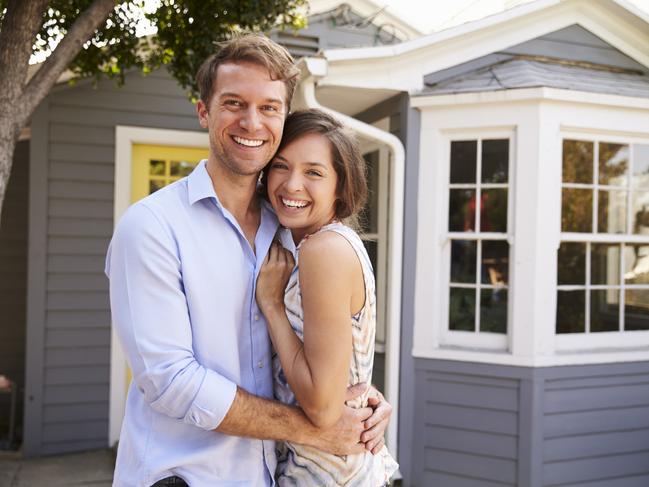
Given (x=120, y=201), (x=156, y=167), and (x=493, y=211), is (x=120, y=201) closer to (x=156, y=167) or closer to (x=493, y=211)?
(x=156, y=167)

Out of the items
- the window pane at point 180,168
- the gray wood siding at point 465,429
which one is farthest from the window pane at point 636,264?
the window pane at point 180,168

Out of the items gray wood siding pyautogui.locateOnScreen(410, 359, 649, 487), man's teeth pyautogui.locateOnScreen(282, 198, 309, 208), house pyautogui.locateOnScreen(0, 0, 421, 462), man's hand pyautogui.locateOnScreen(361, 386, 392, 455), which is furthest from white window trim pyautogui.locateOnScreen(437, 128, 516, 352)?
man's teeth pyautogui.locateOnScreen(282, 198, 309, 208)

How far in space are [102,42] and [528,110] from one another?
3.01 metres

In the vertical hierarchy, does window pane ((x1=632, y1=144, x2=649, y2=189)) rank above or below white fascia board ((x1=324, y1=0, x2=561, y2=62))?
below

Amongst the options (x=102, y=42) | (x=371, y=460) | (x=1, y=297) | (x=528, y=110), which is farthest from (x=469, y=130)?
(x=1, y=297)

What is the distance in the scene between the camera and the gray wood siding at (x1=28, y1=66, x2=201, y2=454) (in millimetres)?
4887

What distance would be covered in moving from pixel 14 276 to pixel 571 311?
5029mm

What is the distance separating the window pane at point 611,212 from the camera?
4336 mm

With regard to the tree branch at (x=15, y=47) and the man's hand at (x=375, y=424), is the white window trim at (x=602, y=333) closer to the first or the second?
the man's hand at (x=375, y=424)

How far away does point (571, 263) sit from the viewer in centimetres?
426

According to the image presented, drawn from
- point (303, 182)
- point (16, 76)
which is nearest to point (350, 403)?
point (303, 182)

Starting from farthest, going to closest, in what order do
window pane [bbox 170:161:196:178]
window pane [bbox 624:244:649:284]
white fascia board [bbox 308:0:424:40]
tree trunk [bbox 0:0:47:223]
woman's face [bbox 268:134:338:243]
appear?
white fascia board [bbox 308:0:424:40], window pane [bbox 170:161:196:178], window pane [bbox 624:244:649:284], tree trunk [bbox 0:0:47:223], woman's face [bbox 268:134:338:243]

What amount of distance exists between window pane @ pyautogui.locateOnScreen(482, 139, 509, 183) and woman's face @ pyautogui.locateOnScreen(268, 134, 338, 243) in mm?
2774

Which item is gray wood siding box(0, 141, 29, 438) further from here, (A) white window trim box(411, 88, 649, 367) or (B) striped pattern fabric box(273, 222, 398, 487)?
(B) striped pattern fabric box(273, 222, 398, 487)
